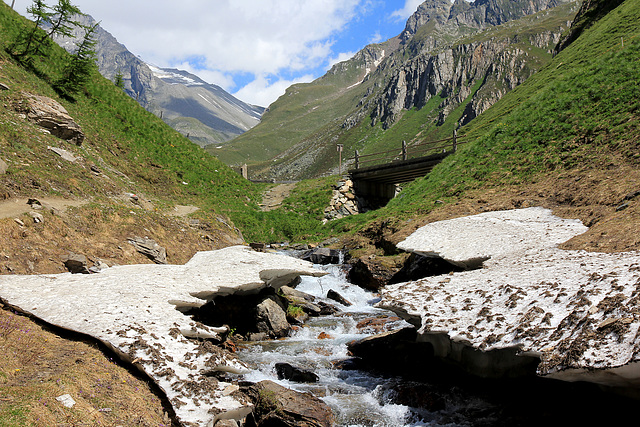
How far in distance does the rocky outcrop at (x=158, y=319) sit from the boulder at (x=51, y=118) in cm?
1201

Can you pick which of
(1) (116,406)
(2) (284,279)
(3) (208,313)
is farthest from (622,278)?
(3) (208,313)

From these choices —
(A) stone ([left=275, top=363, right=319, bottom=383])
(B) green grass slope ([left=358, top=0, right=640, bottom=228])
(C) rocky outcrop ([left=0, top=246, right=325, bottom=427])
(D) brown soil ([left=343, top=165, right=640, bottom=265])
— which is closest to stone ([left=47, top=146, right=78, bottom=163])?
(C) rocky outcrop ([left=0, top=246, right=325, bottom=427])

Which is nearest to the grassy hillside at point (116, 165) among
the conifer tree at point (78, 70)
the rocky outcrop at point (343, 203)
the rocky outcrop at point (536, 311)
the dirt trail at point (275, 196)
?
the conifer tree at point (78, 70)

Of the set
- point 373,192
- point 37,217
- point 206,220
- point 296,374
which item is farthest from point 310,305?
point 373,192

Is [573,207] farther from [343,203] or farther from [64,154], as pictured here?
[343,203]

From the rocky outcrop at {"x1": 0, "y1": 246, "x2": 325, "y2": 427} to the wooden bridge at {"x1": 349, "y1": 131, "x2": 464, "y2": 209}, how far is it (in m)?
23.5

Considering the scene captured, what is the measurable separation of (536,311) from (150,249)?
1374 centimetres

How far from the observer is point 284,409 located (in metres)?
7.11

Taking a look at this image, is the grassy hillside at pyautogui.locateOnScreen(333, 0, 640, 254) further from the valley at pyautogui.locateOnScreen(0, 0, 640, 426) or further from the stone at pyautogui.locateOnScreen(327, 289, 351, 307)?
the stone at pyautogui.locateOnScreen(327, 289, 351, 307)

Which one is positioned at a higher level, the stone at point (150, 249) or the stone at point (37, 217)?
the stone at point (37, 217)

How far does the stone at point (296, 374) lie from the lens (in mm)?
9141

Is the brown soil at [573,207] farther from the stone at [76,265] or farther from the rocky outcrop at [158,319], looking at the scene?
the stone at [76,265]

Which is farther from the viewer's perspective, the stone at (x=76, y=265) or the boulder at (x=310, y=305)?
the boulder at (x=310, y=305)

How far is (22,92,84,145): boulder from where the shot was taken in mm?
18867
